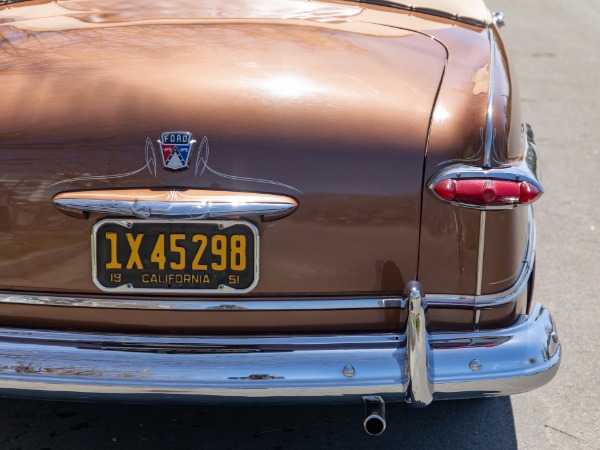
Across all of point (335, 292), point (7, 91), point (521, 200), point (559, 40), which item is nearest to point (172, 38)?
point (7, 91)

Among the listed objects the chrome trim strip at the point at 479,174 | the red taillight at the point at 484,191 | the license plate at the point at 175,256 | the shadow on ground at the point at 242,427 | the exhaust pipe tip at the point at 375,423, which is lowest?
the shadow on ground at the point at 242,427

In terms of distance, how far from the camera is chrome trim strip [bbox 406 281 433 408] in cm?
271

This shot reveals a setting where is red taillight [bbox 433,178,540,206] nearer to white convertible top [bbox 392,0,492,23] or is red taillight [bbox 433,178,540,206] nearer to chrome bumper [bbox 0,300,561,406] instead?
chrome bumper [bbox 0,300,561,406]

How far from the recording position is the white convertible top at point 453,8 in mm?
3703

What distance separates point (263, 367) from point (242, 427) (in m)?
0.82

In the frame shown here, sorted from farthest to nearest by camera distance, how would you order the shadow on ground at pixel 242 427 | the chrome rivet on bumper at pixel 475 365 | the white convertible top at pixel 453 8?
the white convertible top at pixel 453 8, the shadow on ground at pixel 242 427, the chrome rivet on bumper at pixel 475 365

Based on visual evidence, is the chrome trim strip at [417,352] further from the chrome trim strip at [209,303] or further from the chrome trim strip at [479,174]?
the chrome trim strip at [479,174]

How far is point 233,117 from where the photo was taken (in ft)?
8.98

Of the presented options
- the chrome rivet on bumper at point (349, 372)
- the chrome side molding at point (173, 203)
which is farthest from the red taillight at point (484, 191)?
the chrome rivet on bumper at point (349, 372)

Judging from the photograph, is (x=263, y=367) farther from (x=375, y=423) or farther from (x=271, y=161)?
(x=271, y=161)

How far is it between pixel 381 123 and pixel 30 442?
161cm

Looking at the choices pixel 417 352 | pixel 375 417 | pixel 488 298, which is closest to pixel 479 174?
pixel 488 298

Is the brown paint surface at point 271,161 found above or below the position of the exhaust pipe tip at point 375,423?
above

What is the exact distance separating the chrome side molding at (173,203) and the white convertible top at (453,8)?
4.40 feet
